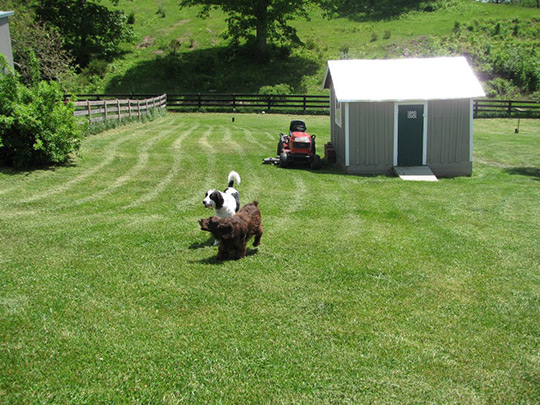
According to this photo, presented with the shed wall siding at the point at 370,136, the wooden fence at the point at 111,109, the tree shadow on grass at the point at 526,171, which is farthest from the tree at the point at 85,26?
the tree shadow on grass at the point at 526,171

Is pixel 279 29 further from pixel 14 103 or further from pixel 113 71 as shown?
pixel 14 103

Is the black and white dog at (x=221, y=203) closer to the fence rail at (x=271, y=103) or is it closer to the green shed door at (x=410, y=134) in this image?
the green shed door at (x=410, y=134)

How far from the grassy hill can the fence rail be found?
13.5ft

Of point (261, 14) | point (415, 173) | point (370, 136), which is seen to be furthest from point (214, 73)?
point (415, 173)

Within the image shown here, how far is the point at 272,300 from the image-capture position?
6.38m

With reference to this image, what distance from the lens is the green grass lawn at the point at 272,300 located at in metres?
4.74

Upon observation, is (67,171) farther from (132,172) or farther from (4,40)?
(4,40)

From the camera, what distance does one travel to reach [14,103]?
13.5 m

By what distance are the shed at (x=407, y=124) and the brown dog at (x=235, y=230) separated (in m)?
8.95

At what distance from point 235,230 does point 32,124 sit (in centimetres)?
885

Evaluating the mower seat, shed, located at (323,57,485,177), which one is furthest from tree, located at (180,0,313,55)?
shed, located at (323,57,485,177)

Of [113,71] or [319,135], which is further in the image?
[113,71]

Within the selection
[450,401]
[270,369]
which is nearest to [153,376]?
[270,369]

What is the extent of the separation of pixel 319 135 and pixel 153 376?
66.8 ft
